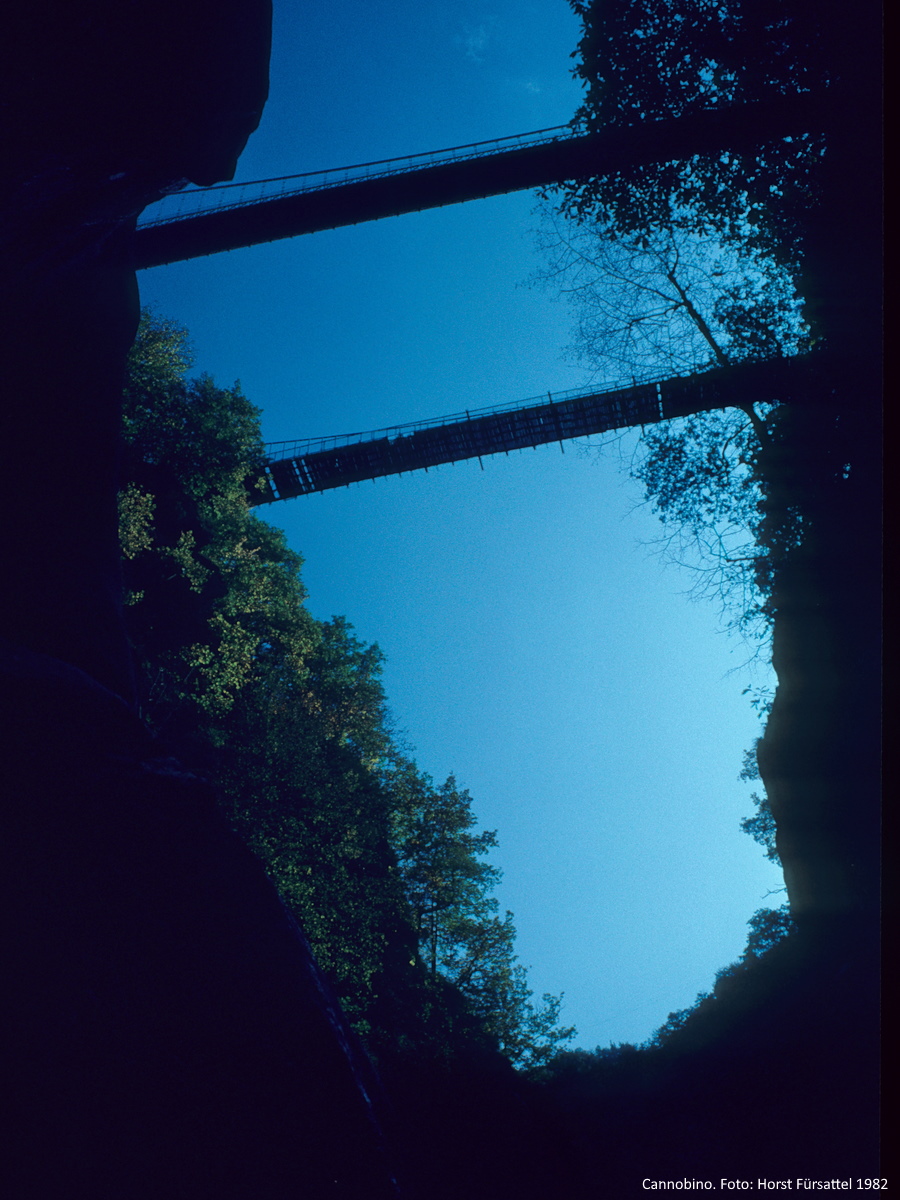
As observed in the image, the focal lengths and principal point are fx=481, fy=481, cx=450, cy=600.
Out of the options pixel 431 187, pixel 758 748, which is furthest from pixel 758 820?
pixel 431 187

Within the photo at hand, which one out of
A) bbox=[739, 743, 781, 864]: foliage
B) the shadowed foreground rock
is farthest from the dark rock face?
bbox=[739, 743, 781, 864]: foliage

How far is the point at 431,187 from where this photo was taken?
12.0 m

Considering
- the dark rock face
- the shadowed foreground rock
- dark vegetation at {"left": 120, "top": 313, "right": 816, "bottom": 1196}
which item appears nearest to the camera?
the shadowed foreground rock

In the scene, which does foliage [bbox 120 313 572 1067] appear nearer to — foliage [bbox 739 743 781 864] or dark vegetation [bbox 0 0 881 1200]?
dark vegetation [bbox 0 0 881 1200]

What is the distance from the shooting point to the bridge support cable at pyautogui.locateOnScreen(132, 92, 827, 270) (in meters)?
8.48

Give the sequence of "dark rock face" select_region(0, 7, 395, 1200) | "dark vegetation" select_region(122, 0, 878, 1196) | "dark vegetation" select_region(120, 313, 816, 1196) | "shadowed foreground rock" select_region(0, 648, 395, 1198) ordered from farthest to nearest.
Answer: "dark vegetation" select_region(120, 313, 816, 1196) < "dark vegetation" select_region(122, 0, 878, 1196) < "dark rock face" select_region(0, 7, 395, 1200) < "shadowed foreground rock" select_region(0, 648, 395, 1198)

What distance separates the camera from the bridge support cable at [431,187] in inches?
334

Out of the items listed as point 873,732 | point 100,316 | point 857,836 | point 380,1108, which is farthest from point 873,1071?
point 100,316

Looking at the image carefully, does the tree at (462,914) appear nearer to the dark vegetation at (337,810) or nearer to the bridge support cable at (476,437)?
the dark vegetation at (337,810)

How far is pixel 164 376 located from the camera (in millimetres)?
16703

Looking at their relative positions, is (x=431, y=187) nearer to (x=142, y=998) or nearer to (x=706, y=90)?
(x=706, y=90)

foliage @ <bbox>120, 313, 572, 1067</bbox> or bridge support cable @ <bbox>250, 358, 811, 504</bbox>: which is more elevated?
bridge support cable @ <bbox>250, 358, 811, 504</bbox>

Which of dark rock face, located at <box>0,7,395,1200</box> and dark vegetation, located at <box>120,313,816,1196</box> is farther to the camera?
dark vegetation, located at <box>120,313,816,1196</box>

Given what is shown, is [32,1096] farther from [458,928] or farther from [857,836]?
[458,928]
